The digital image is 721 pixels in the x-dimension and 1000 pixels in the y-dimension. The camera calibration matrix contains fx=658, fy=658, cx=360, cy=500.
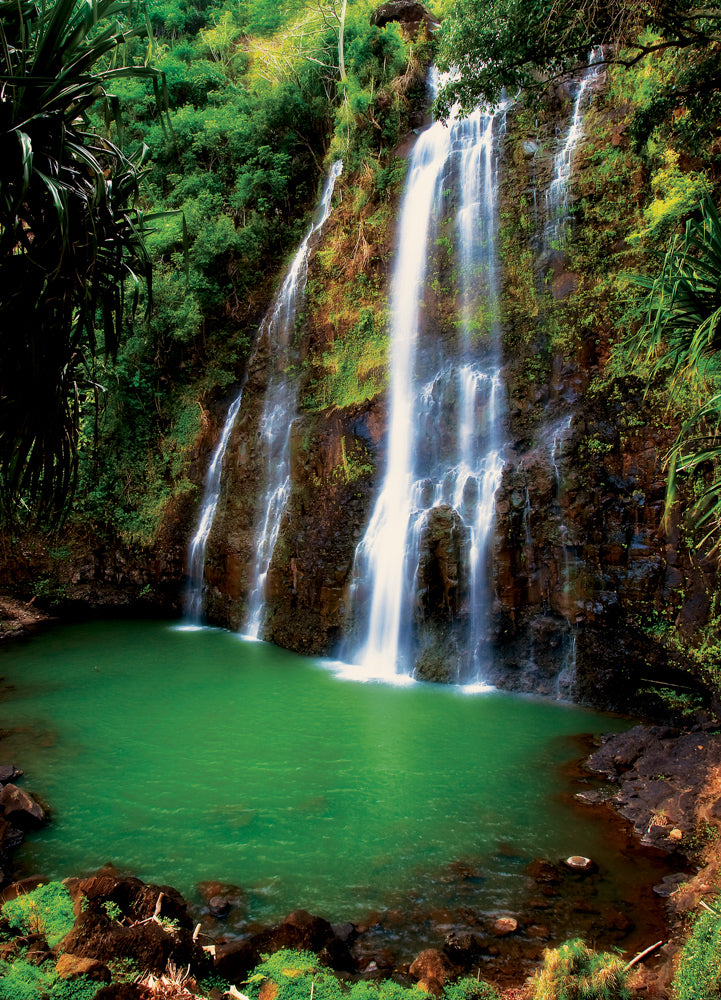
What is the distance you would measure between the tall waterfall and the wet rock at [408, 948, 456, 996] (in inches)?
237

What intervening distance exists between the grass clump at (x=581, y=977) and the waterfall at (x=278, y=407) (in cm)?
994

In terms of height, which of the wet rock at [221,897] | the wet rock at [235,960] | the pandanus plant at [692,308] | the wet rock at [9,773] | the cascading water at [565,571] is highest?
the pandanus plant at [692,308]

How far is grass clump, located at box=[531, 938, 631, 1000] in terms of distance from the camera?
10.6 feet

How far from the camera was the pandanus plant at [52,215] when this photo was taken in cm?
292

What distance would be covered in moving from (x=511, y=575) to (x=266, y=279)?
11235 mm

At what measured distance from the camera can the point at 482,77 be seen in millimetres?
6168

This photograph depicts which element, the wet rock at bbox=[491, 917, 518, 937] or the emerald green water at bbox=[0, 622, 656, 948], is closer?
the wet rock at bbox=[491, 917, 518, 937]

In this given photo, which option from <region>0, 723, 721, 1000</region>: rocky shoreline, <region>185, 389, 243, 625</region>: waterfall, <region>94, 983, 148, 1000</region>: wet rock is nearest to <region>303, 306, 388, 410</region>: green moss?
<region>185, 389, 243, 625</region>: waterfall

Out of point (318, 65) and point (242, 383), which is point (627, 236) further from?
point (318, 65)

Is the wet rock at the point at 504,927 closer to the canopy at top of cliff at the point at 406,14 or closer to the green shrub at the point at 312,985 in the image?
the green shrub at the point at 312,985

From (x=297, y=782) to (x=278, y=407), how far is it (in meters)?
9.03

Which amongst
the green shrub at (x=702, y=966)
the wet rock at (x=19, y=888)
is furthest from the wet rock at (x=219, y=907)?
the green shrub at (x=702, y=966)

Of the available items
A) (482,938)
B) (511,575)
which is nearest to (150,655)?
(511,575)

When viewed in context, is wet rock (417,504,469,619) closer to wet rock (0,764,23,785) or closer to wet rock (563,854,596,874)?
wet rock (563,854,596,874)
